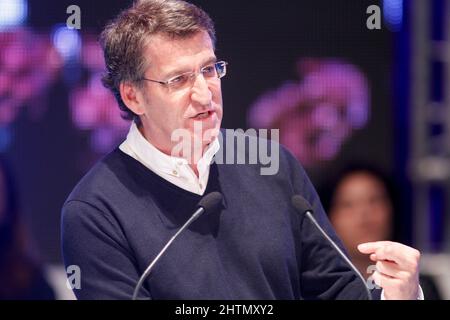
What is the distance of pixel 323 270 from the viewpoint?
5.73ft

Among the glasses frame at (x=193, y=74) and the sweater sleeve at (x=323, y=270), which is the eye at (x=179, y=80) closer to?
the glasses frame at (x=193, y=74)

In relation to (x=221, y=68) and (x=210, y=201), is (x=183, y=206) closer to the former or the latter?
(x=210, y=201)

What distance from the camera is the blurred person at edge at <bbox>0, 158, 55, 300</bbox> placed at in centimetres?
194

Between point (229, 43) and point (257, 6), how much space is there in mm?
133

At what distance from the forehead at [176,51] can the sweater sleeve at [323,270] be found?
0.43 m

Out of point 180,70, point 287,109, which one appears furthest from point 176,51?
point 287,109

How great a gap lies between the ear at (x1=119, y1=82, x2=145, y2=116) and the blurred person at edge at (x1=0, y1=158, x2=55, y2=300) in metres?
0.37

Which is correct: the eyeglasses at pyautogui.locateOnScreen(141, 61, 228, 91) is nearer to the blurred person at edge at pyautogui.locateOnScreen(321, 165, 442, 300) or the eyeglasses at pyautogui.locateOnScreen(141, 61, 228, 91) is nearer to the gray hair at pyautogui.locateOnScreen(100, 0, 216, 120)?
the gray hair at pyautogui.locateOnScreen(100, 0, 216, 120)

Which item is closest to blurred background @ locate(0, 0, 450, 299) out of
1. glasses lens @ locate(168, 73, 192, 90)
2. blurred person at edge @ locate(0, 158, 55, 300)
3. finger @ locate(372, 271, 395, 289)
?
blurred person at edge @ locate(0, 158, 55, 300)

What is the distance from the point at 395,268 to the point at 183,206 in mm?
487

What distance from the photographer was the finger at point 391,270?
1.57 meters

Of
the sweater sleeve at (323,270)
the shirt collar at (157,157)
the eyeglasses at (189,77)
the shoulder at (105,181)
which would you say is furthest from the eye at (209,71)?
the sweater sleeve at (323,270)

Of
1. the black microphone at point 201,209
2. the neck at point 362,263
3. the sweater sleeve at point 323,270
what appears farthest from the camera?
the neck at point 362,263

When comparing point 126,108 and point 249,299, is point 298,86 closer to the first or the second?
point 126,108
